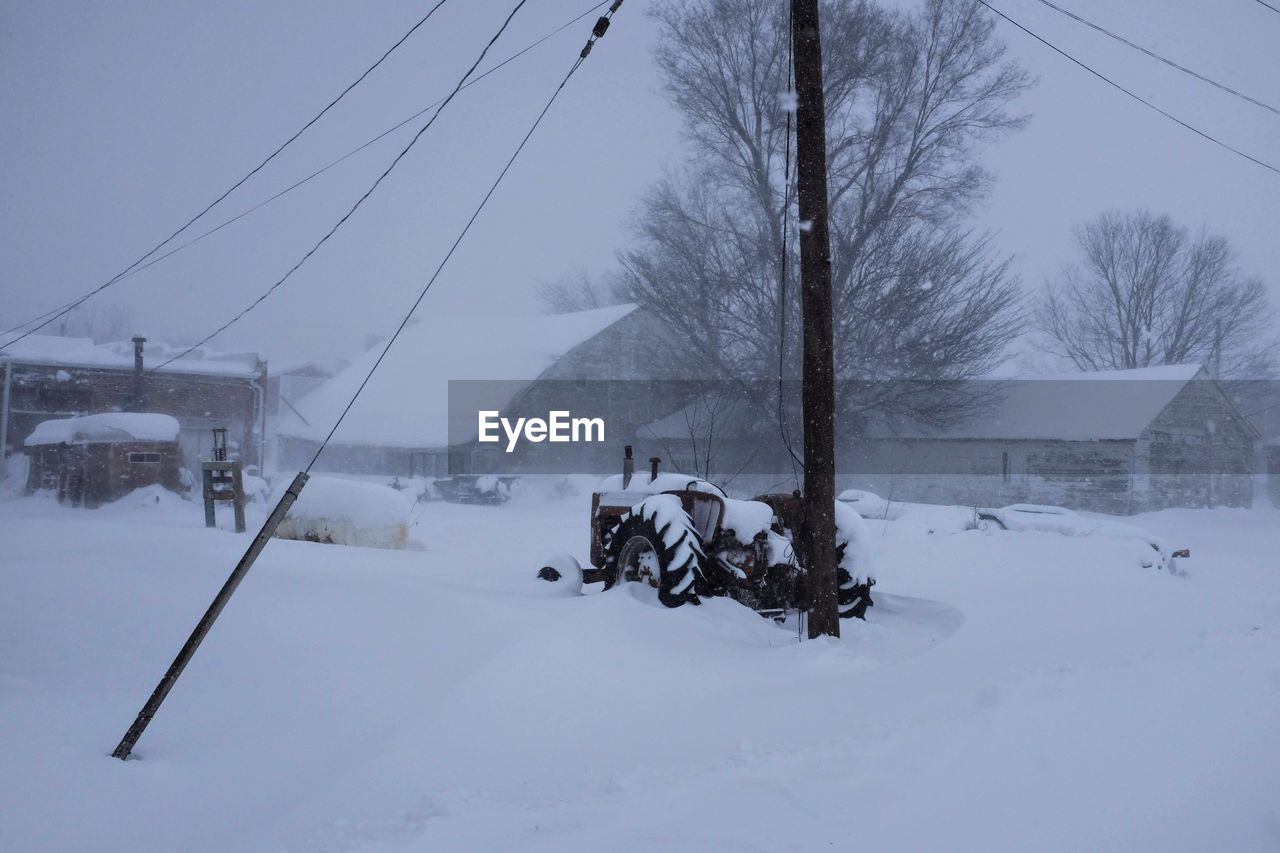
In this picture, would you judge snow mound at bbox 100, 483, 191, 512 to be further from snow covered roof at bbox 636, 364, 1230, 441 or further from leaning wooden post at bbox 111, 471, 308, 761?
leaning wooden post at bbox 111, 471, 308, 761

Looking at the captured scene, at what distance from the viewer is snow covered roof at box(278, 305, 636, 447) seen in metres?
30.5

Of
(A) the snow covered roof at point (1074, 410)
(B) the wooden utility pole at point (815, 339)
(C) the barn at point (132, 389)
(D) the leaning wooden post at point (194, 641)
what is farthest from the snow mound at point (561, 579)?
(C) the barn at point (132, 389)

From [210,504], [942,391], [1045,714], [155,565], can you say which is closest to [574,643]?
[1045,714]

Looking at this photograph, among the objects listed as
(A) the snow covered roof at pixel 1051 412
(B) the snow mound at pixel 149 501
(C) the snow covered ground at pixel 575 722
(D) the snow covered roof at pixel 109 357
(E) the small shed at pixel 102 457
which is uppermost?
(D) the snow covered roof at pixel 109 357

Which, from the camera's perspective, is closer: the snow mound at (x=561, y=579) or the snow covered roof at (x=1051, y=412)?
the snow mound at (x=561, y=579)

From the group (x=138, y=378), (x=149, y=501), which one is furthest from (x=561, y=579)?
(x=138, y=378)

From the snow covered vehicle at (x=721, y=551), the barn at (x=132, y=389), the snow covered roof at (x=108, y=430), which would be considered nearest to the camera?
the snow covered vehicle at (x=721, y=551)

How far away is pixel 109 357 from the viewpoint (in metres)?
31.9

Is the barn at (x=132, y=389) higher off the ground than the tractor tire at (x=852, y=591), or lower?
higher

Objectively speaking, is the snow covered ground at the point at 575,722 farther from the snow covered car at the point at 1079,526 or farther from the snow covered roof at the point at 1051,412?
the snow covered roof at the point at 1051,412

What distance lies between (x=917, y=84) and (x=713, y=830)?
2686 centimetres

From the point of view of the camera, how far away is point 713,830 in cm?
369

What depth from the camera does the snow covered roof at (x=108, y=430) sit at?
2236 centimetres

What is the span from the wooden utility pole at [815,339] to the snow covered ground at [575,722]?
60 centimetres
